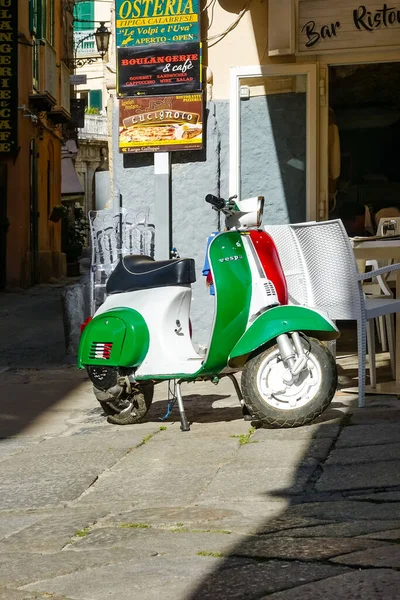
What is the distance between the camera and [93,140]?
159 feet

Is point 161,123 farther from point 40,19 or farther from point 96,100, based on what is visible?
point 96,100

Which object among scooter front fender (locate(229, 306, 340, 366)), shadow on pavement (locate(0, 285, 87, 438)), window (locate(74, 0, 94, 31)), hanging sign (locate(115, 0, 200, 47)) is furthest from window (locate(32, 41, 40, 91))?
window (locate(74, 0, 94, 31))

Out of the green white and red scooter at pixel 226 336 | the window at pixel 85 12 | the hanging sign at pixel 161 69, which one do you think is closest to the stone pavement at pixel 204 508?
the green white and red scooter at pixel 226 336

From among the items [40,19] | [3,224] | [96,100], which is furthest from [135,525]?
[96,100]

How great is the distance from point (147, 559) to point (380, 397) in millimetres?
3302

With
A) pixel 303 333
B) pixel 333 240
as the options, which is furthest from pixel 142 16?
pixel 303 333

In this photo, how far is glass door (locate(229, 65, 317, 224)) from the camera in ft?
31.0

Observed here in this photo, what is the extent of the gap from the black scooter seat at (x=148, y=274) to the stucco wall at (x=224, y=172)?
3115 mm

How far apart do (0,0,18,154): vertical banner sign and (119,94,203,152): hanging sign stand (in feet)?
38.4

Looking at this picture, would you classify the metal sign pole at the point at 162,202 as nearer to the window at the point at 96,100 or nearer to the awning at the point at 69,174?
the awning at the point at 69,174

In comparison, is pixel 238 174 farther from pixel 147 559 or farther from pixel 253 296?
pixel 147 559

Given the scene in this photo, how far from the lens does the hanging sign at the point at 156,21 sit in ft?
31.0

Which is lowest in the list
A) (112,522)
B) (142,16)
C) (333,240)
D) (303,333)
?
(112,522)

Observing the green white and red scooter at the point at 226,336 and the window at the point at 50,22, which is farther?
the window at the point at 50,22
